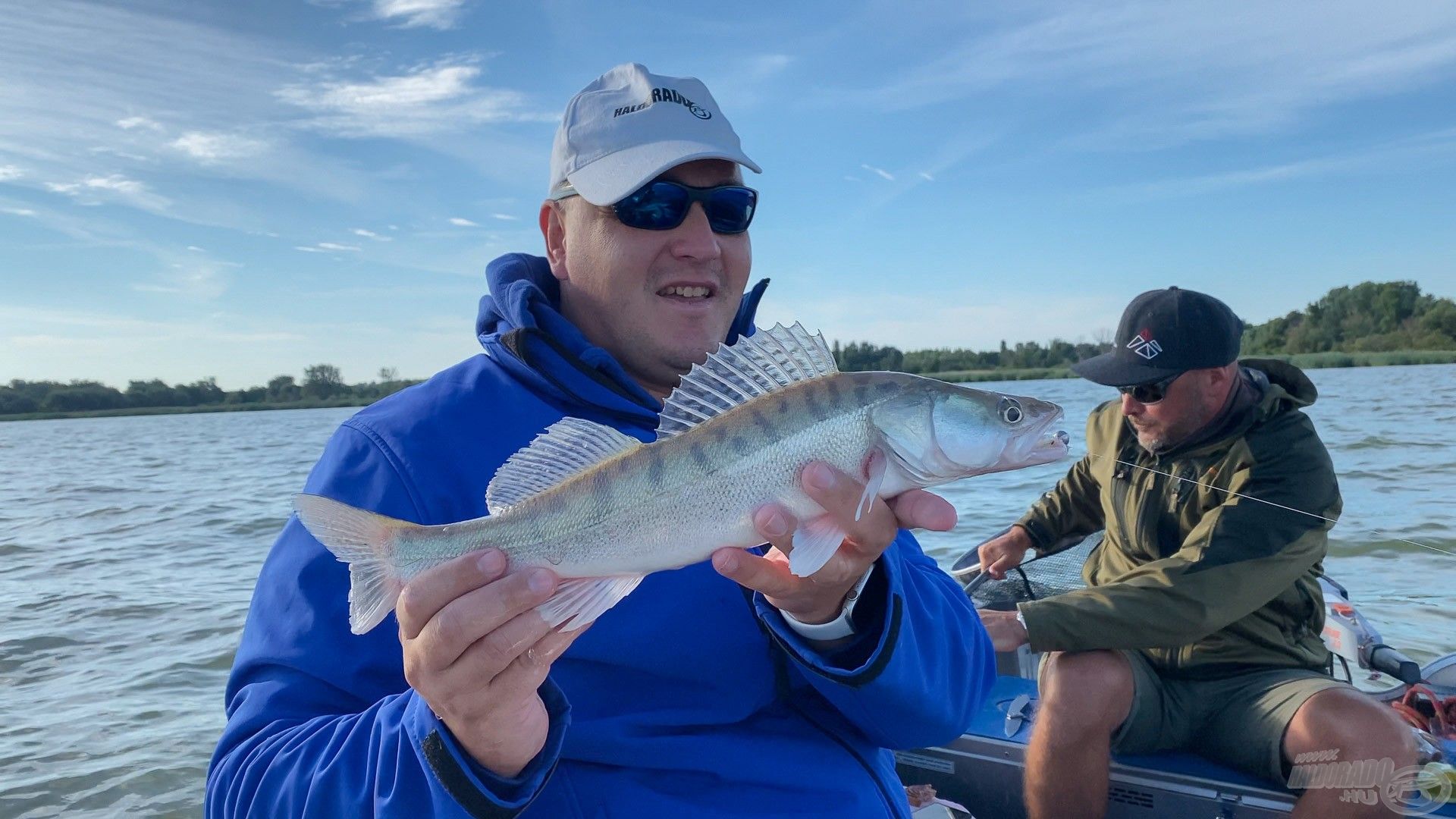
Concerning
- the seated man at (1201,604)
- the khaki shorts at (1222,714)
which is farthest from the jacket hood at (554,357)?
the khaki shorts at (1222,714)

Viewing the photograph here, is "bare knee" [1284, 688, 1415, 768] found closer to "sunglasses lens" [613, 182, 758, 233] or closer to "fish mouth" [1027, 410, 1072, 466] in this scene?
"fish mouth" [1027, 410, 1072, 466]

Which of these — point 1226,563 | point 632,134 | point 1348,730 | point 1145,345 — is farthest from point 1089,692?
point 632,134

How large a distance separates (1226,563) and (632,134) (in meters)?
3.25

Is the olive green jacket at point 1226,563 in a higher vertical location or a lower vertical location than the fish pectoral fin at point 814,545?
lower

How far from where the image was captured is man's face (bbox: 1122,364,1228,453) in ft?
14.6

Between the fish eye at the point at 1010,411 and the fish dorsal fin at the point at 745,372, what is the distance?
0.45 metres

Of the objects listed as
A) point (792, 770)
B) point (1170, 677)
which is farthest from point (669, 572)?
point (1170, 677)

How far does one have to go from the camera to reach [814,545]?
1923mm

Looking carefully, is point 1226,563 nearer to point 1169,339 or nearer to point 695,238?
point 1169,339

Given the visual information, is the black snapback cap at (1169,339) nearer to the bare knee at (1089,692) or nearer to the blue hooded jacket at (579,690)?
the bare knee at (1089,692)

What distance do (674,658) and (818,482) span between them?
66 cm

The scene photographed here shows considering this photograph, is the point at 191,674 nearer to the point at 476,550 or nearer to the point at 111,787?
the point at 111,787

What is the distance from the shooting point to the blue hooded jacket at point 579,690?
6.22 ft

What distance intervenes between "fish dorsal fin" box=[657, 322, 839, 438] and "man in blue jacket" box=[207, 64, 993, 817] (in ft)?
1.27
